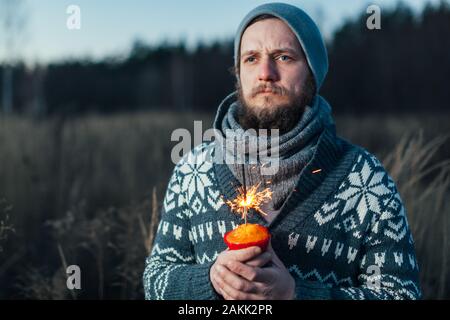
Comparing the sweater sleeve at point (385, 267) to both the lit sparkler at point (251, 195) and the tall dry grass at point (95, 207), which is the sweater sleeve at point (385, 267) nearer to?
the lit sparkler at point (251, 195)

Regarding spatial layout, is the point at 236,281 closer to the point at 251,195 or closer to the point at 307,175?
the point at 251,195

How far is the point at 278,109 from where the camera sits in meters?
1.97

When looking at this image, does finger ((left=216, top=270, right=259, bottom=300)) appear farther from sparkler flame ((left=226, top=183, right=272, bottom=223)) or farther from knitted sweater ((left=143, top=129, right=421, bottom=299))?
sparkler flame ((left=226, top=183, right=272, bottom=223))

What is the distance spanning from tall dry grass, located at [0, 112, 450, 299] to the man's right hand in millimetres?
1063

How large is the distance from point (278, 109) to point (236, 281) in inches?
26.3

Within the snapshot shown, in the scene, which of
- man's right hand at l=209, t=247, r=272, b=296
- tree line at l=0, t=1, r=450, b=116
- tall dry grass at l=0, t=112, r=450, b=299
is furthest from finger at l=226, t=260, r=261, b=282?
tree line at l=0, t=1, r=450, b=116

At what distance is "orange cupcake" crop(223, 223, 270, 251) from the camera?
5.03ft

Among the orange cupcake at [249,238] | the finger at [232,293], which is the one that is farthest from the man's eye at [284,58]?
the finger at [232,293]

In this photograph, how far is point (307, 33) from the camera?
6.45 ft

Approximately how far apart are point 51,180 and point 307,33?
3.19 metres

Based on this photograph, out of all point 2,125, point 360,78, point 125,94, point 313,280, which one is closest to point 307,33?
point 313,280

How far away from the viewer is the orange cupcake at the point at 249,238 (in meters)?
1.53

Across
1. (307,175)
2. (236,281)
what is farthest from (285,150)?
(236,281)

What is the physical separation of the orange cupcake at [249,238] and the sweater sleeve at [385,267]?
27 centimetres
